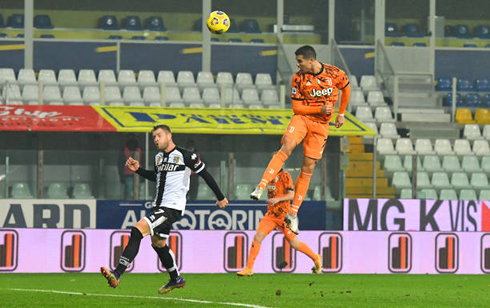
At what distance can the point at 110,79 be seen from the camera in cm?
2714

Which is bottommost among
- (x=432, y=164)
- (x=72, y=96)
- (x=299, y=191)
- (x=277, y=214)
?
(x=277, y=214)

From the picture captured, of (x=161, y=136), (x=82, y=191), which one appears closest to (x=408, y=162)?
(x=82, y=191)

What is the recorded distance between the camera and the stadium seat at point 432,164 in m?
24.7

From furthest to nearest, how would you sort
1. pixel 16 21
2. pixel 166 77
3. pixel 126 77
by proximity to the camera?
pixel 16 21 → pixel 166 77 → pixel 126 77

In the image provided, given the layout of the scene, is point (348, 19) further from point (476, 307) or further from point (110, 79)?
point (476, 307)

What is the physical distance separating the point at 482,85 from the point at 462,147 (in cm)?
467

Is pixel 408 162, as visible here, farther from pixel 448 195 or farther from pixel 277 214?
pixel 277 214

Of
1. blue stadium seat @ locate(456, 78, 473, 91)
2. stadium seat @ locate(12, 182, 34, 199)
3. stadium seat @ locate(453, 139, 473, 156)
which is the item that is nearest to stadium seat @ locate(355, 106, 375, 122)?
stadium seat @ locate(453, 139, 473, 156)

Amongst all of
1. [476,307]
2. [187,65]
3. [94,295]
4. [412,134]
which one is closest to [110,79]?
[187,65]

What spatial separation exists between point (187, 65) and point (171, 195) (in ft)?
58.4

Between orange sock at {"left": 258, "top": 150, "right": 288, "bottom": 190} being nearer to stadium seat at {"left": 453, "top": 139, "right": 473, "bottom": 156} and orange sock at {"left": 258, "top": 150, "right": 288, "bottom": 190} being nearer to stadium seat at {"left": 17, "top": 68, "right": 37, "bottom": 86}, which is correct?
stadium seat at {"left": 17, "top": 68, "right": 37, "bottom": 86}

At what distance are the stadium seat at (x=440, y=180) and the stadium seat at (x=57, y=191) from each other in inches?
350

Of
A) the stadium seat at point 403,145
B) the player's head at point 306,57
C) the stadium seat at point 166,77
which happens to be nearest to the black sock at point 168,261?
the player's head at point 306,57

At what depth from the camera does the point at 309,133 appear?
1304 centimetres
